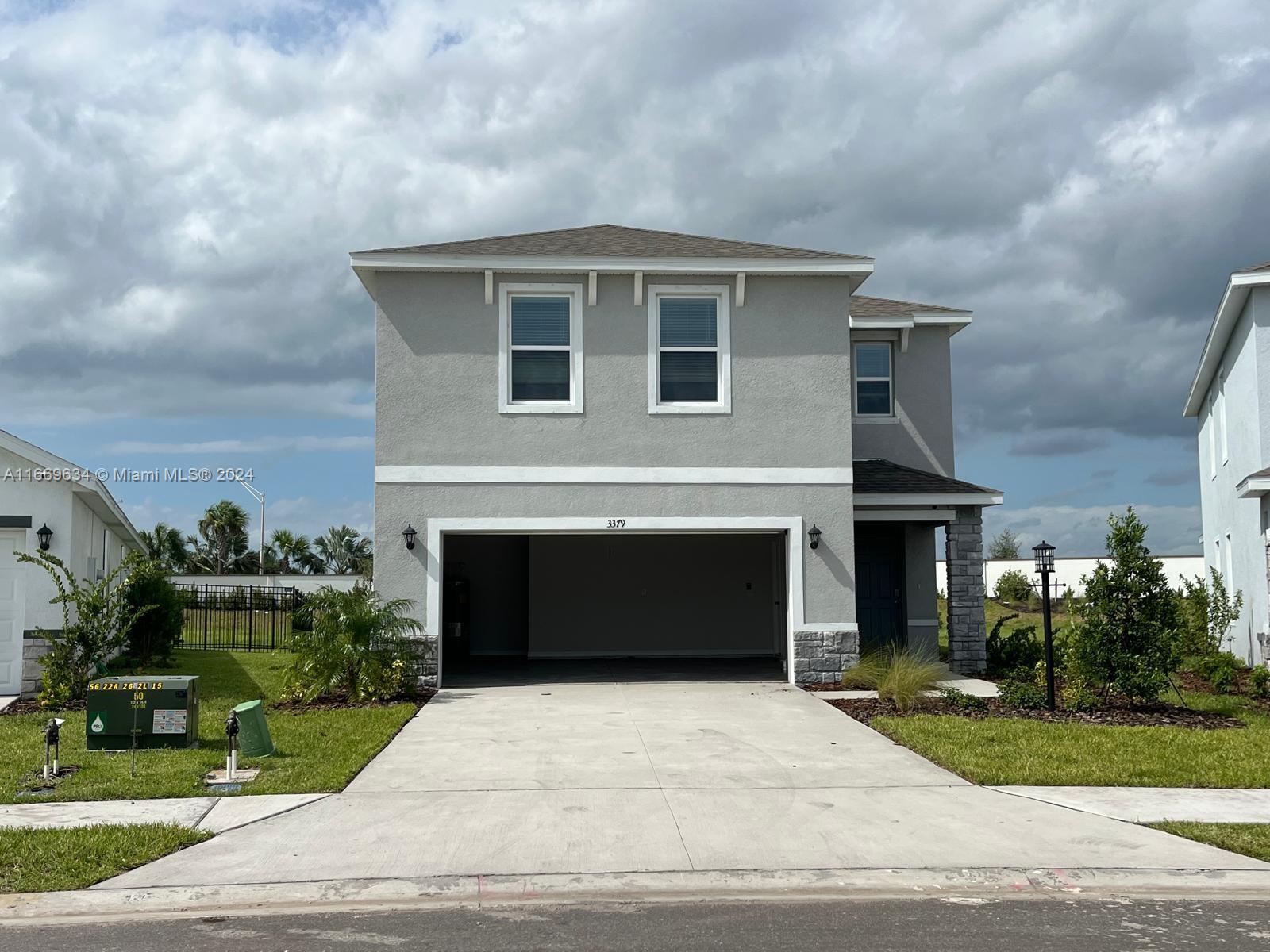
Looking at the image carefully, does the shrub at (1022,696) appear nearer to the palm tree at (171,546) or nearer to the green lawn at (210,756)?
the green lawn at (210,756)

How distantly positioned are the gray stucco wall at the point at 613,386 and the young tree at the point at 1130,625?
4.66 m

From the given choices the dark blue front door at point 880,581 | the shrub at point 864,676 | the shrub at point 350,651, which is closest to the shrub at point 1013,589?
the dark blue front door at point 880,581

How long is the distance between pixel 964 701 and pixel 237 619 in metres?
24.0

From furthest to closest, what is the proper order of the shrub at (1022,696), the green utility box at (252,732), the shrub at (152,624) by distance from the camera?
the shrub at (152,624), the shrub at (1022,696), the green utility box at (252,732)

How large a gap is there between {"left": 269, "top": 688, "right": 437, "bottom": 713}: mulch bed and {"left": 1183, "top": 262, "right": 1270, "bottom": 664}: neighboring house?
41.5 feet

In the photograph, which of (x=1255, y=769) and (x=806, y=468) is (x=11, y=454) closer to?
(x=806, y=468)

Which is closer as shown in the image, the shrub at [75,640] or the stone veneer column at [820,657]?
the shrub at [75,640]

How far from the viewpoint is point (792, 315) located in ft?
58.5

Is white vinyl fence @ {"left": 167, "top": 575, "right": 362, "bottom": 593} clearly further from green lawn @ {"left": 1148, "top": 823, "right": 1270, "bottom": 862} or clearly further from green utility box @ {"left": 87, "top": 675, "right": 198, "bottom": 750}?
green lawn @ {"left": 1148, "top": 823, "right": 1270, "bottom": 862}

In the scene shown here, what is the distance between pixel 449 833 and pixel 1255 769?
7.43m

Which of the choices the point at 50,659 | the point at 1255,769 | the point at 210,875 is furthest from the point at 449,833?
the point at 50,659

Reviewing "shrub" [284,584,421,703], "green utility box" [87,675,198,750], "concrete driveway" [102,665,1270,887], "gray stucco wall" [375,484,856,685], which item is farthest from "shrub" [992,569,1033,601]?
"green utility box" [87,675,198,750]

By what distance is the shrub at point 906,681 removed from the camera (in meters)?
14.6

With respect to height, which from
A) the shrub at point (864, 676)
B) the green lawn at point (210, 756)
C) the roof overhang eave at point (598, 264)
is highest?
the roof overhang eave at point (598, 264)
